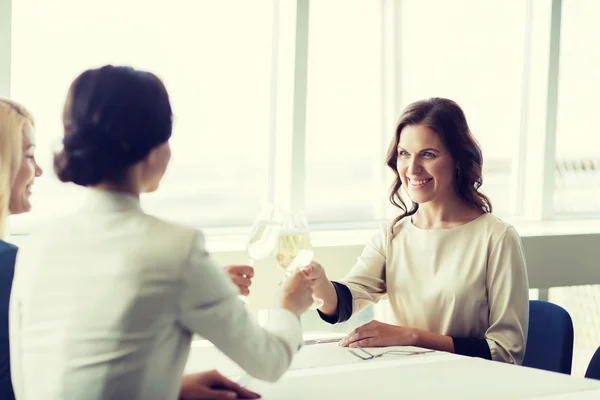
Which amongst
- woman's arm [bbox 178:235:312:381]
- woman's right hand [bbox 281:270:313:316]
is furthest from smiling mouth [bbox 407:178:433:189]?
woman's arm [bbox 178:235:312:381]

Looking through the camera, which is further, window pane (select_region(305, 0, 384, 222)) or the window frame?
window pane (select_region(305, 0, 384, 222))

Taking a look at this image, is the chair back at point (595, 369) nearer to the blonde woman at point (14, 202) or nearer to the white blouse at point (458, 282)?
the white blouse at point (458, 282)

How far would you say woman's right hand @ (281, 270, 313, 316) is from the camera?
140 cm

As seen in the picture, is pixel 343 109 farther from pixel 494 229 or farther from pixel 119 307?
pixel 119 307

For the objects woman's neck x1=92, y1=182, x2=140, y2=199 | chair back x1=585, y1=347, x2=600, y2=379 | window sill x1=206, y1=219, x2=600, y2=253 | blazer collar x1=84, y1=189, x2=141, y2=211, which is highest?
woman's neck x1=92, y1=182, x2=140, y2=199

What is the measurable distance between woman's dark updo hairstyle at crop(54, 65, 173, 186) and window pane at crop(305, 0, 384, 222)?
93.5 inches

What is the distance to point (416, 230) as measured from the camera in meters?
2.46

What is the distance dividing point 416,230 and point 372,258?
19 cm

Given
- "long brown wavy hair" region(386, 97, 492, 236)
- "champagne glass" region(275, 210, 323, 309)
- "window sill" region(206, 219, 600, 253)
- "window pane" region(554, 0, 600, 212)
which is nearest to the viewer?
"champagne glass" region(275, 210, 323, 309)

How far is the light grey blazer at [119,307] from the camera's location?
1.15m

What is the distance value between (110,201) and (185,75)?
214cm

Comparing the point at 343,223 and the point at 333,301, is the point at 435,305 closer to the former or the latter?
the point at 333,301

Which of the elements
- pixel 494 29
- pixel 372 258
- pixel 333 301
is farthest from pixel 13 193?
pixel 494 29

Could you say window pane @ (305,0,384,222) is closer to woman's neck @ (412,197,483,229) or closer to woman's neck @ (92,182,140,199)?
woman's neck @ (412,197,483,229)
